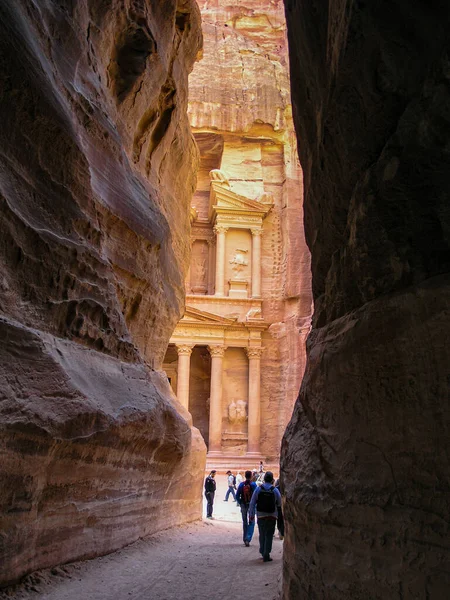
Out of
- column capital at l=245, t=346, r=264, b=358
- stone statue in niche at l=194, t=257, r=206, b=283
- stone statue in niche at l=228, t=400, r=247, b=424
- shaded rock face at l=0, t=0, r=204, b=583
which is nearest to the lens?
shaded rock face at l=0, t=0, r=204, b=583

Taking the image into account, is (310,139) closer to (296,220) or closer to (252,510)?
(252,510)

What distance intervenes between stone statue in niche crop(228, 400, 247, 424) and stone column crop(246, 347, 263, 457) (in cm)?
30

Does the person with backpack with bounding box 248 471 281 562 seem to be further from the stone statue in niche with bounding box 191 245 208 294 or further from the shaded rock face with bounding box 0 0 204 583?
the stone statue in niche with bounding box 191 245 208 294

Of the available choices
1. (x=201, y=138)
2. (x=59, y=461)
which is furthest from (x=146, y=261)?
(x=201, y=138)

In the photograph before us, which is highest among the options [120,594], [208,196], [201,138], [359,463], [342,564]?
[201,138]

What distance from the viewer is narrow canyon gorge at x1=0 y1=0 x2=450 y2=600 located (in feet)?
9.50

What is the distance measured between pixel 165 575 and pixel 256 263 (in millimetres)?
24114

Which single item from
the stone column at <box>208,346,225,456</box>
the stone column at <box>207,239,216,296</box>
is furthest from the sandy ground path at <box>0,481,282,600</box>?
the stone column at <box>207,239,216,296</box>

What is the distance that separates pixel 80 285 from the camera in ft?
18.9

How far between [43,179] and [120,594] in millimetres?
3781

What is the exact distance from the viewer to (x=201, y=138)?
104 ft

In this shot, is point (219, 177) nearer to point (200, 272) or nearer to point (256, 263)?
point (256, 263)

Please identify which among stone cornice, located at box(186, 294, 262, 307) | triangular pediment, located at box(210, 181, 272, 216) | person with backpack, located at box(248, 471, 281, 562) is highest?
triangular pediment, located at box(210, 181, 272, 216)

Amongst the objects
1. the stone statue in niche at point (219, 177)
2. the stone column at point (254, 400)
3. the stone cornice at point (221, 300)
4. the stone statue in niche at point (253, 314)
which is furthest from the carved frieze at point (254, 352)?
the stone statue in niche at point (219, 177)
